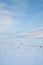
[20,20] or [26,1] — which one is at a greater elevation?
[26,1]

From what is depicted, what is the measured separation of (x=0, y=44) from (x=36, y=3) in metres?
0.69

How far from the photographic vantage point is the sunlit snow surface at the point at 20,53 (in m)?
1.79

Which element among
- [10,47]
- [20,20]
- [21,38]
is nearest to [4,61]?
[10,47]

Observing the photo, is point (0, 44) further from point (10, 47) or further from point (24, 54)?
point (24, 54)

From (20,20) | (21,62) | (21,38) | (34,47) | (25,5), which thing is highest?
(25,5)

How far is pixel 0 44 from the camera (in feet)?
6.04

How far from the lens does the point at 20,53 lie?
179 centimetres

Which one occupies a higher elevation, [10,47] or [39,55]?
[10,47]

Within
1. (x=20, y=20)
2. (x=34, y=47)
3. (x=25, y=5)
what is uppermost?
(x=25, y=5)

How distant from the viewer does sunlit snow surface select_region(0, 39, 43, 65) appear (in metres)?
1.79

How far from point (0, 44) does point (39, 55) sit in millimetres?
510

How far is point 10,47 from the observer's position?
1812 millimetres

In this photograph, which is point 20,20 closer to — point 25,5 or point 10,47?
point 25,5

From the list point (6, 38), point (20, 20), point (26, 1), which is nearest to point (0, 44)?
point (6, 38)
